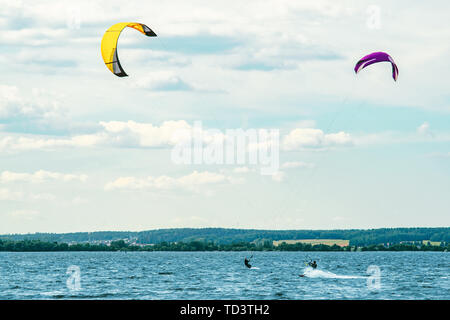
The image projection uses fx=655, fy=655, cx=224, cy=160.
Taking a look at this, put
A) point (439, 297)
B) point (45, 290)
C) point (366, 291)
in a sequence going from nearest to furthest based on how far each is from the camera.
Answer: point (439, 297), point (366, 291), point (45, 290)

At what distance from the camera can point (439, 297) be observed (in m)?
48.3

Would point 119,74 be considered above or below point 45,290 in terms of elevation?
above

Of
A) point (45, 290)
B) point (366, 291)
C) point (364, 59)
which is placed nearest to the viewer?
point (364, 59)
